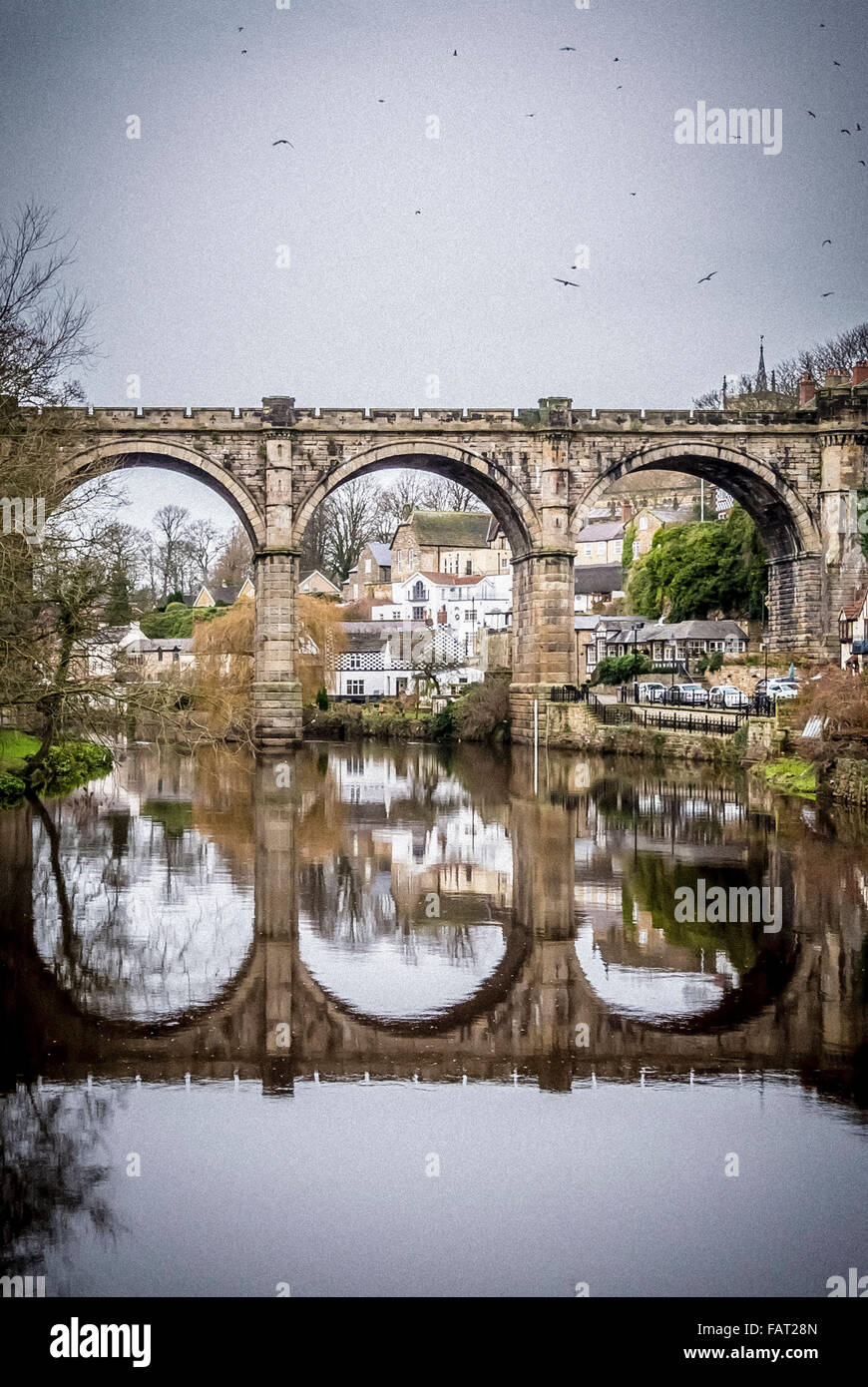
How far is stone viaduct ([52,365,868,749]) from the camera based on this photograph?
37812 millimetres

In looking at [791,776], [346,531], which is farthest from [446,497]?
[791,776]

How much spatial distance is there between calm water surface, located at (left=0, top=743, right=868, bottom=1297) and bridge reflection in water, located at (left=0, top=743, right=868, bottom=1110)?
0.04 metres

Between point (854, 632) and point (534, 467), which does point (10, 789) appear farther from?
point (854, 632)

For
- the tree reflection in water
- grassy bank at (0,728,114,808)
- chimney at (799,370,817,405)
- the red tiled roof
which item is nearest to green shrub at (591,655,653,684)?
the red tiled roof

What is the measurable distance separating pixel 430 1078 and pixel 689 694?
113ft

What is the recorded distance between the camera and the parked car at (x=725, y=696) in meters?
37.8

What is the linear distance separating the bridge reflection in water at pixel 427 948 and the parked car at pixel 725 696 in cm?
1533

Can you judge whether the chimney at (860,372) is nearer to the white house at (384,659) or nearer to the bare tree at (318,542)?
the white house at (384,659)

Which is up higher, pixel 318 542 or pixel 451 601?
pixel 318 542

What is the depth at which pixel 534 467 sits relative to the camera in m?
39.2

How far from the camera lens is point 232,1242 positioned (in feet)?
20.7

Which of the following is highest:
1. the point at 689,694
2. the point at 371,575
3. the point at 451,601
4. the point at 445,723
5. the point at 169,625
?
the point at 371,575

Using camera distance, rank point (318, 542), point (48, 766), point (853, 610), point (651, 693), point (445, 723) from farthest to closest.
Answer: point (318, 542)
point (445, 723)
point (651, 693)
point (853, 610)
point (48, 766)

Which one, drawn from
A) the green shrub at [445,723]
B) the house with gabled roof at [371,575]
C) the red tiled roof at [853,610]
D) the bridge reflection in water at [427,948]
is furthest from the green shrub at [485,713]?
the house with gabled roof at [371,575]
